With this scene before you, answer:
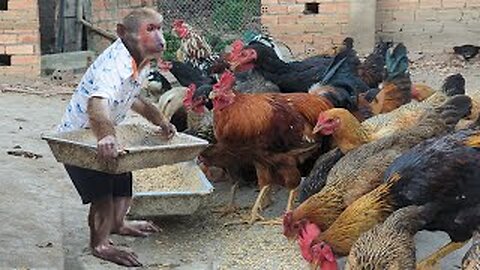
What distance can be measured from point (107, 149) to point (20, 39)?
658cm

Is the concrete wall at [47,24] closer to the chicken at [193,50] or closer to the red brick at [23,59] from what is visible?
the red brick at [23,59]

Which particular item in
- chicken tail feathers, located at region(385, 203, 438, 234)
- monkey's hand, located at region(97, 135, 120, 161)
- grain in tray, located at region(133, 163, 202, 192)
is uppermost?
monkey's hand, located at region(97, 135, 120, 161)

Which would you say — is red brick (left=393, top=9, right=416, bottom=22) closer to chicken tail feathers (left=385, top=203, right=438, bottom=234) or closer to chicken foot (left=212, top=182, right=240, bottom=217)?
chicken foot (left=212, top=182, right=240, bottom=217)

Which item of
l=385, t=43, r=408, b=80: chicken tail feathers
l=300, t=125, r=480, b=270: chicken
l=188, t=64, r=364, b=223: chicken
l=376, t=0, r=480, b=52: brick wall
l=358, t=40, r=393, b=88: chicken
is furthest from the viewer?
l=376, t=0, r=480, b=52: brick wall

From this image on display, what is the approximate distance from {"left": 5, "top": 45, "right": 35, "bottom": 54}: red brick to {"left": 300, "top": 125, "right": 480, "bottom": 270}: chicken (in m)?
6.91

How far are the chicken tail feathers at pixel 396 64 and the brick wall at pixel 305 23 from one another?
4.56 m

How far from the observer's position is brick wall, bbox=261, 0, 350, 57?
444 inches

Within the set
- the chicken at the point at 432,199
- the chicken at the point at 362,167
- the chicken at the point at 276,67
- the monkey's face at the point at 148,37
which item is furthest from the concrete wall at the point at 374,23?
the chicken at the point at 432,199

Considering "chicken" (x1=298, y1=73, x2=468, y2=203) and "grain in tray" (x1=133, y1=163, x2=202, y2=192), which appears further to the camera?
"grain in tray" (x1=133, y1=163, x2=202, y2=192)

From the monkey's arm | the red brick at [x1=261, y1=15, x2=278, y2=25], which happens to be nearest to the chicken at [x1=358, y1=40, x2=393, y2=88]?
the monkey's arm

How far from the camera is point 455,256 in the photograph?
5004mm

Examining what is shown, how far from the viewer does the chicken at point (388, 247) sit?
3.95 metres

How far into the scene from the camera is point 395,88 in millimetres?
6473

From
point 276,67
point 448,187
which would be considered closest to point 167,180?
point 276,67
